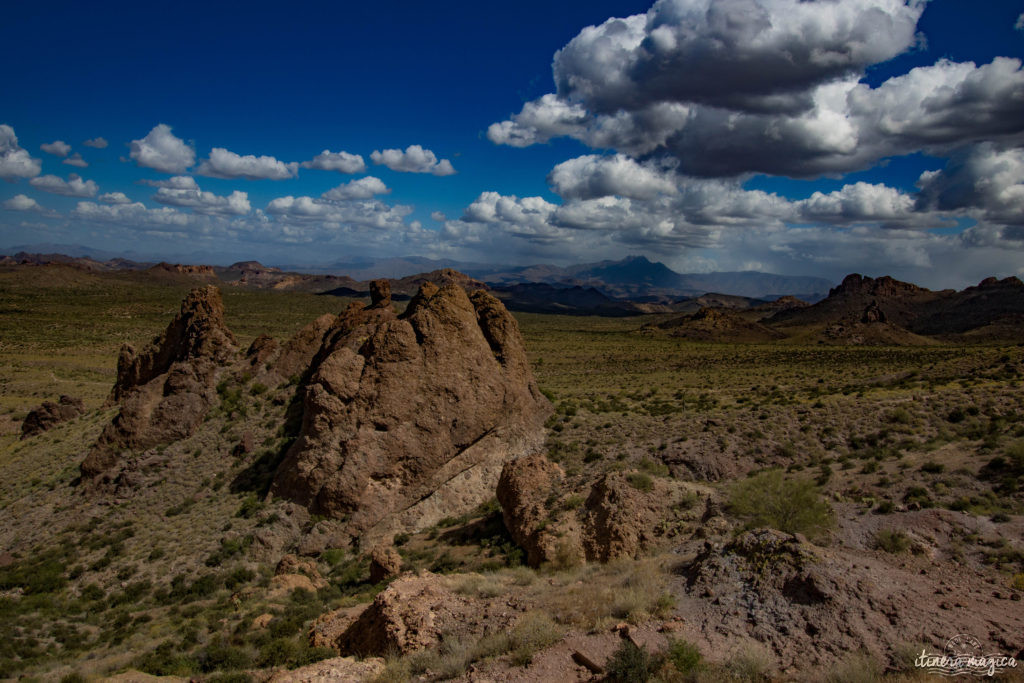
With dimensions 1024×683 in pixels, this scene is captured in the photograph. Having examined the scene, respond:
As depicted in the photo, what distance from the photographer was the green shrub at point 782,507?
12391mm

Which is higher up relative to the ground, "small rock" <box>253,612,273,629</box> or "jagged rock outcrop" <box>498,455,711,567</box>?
"jagged rock outcrop" <box>498,455,711,567</box>

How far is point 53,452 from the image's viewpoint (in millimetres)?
25062

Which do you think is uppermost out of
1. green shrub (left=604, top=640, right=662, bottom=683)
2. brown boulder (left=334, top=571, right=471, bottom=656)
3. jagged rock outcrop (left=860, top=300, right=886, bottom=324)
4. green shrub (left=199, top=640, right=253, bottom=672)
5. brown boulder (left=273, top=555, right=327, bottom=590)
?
jagged rock outcrop (left=860, top=300, right=886, bottom=324)

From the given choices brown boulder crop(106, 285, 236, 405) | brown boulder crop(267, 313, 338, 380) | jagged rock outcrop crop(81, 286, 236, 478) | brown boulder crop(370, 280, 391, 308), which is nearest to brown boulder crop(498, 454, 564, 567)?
brown boulder crop(267, 313, 338, 380)

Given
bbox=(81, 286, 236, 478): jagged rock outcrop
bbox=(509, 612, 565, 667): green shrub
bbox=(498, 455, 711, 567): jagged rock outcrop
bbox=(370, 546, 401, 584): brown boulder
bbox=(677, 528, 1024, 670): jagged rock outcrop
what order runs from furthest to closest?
1. bbox=(81, 286, 236, 478): jagged rock outcrop
2. bbox=(370, 546, 401, 584): brown boulder
3. bbox=(498, 455, 711, 567): jagged rock outcrop
4. bbox=(509, 612, 565, 667): green shrub
5. bbox=(677, 528, 1024, 670): jagged rock outcrop

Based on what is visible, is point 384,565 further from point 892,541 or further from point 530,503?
point 892,541

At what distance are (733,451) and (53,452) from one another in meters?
33.6

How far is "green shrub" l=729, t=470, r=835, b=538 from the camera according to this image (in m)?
12.4

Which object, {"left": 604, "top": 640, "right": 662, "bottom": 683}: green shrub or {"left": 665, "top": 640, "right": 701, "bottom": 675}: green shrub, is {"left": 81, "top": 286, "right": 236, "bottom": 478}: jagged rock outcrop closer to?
{"left": 604, "top": 640, "right": 662, "bottom": 683}: green shrub

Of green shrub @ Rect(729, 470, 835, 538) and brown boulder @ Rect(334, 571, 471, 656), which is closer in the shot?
brown boulder @ Rect(334, 571, 471, 656)

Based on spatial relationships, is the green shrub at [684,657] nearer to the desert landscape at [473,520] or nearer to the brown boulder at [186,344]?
the desert landscape at [473,520]

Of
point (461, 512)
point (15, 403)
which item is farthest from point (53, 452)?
point (15, 403)

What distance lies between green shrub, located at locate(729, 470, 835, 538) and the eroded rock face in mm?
10203

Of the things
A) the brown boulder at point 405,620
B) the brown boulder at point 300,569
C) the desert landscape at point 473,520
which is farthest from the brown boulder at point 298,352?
the brown boulder at point 405,620
